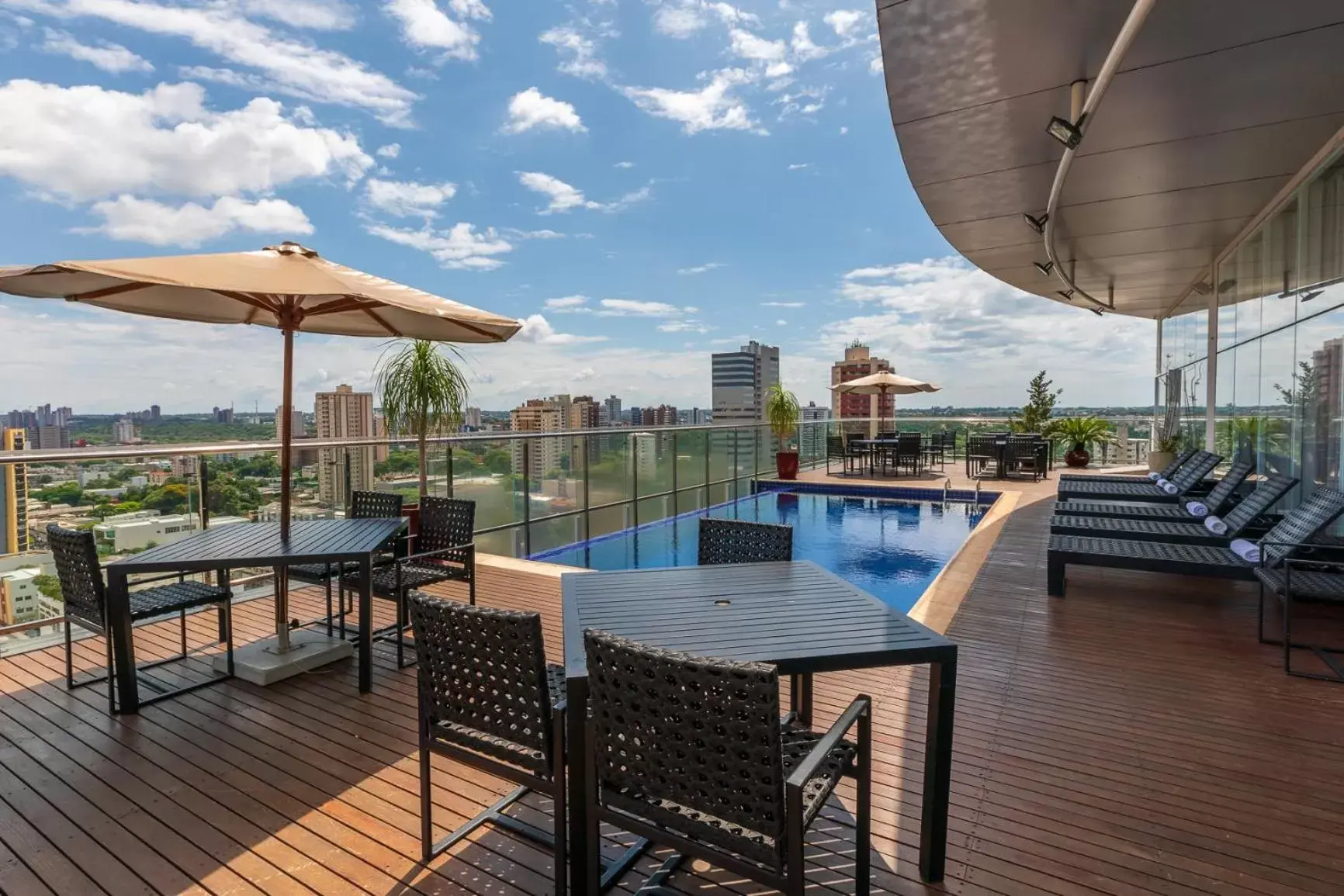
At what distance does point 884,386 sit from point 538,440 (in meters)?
9.80

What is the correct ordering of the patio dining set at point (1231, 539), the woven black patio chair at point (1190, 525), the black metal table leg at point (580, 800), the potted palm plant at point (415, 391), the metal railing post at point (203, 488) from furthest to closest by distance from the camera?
the potted palm plant at point (415, 391)
the woven black patio chair at point (1190, 525)
the metal railing post at point (203, 488)
the patio dining set at point (1231, 539)
the black metal table leg at point (580, 800)

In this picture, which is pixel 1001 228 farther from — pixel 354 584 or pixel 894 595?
pixel 354 584

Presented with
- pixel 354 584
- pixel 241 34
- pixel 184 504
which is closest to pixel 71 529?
pixel 184 504

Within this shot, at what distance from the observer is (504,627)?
178 centimetres

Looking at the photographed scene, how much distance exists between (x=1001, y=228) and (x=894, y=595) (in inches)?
152

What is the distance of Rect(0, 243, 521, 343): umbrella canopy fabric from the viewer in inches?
108

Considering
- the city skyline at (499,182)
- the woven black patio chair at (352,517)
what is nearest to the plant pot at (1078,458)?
the city skyline at (499,182)

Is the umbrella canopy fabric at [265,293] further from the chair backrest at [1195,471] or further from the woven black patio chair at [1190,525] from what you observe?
the chair backrest at [1195,471]

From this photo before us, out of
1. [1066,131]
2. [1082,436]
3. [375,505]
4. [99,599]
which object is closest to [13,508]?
[99,599]

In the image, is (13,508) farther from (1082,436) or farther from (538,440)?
(1082,436)

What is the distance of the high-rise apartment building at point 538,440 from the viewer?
21.5 ft

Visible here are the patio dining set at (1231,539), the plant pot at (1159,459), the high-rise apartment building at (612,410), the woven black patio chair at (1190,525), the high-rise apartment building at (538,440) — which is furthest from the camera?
the plant pot at (1159,459)

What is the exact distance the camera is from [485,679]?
1.89 meters

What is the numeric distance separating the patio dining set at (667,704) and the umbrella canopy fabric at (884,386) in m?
11.8
